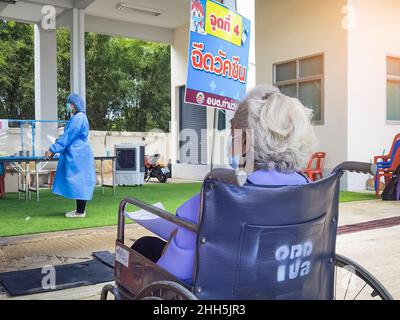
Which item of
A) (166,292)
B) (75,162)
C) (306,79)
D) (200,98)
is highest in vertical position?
(306,79)

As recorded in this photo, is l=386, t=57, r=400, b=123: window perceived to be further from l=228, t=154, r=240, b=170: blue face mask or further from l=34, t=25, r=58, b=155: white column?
l=228, t=154, r=240, b=170: blue face mask

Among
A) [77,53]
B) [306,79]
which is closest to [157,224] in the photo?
[306,79]

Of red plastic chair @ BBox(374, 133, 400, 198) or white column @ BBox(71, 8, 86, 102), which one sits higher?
white column @ BBox(71, 8, 86, 102)

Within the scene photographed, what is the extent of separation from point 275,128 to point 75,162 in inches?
155

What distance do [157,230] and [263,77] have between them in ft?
26.8

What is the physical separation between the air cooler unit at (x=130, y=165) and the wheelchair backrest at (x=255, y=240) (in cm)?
806

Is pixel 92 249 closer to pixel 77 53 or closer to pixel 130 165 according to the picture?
pixel 130 165

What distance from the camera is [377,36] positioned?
802 centimetres

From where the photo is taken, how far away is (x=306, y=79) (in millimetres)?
8477

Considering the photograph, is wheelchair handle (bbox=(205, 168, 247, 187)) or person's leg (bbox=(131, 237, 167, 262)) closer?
wheelchair handle (bbox=(205, 168, 247, 187))

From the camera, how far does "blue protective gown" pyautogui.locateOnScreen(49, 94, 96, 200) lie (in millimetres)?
4883

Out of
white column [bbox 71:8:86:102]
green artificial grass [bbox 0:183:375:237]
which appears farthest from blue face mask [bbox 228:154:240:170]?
white column [bbox 71:8:86:102]
